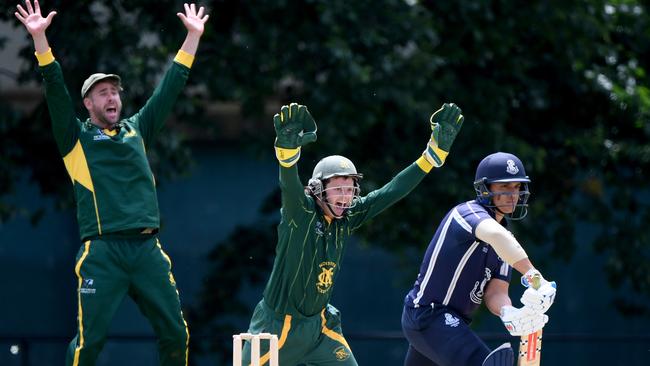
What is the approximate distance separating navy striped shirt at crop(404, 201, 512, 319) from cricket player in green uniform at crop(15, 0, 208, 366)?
1352mm

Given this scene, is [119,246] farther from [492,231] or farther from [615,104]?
[615,104]

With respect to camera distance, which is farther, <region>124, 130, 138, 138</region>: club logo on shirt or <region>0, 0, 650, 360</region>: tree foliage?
<region>0, 0, 650, 360</region>: tree foliage

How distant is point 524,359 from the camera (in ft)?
21.3

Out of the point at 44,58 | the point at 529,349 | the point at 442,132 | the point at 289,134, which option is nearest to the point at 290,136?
the point at 289,134

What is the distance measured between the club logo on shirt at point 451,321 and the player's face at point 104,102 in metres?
2.06

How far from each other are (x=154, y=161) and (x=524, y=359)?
17.2 ft

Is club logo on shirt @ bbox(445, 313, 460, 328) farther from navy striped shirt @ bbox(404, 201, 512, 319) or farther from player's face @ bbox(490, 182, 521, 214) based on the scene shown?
player's face @ bbox(490, 182, 521, 214)

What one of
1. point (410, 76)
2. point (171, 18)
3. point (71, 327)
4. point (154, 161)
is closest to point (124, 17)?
point (171, 18)

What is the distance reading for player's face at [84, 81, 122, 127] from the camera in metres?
7.04

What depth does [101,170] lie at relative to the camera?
6.93m

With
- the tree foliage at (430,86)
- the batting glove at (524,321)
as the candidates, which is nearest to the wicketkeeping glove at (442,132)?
the batting glove at (524,321)

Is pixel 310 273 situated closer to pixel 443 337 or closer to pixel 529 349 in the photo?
pixel 443 337

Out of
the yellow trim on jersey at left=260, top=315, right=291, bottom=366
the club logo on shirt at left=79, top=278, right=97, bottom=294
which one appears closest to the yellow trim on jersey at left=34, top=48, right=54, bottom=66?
the club logo on shirt at left=79, top=278, right=97, bottom=294

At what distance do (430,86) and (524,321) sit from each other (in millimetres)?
5685
